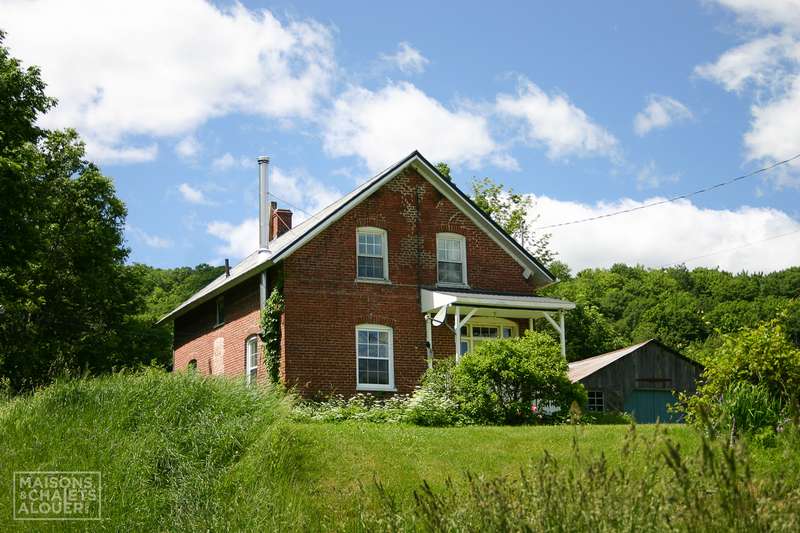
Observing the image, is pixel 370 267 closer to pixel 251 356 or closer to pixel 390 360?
pixel 390 360

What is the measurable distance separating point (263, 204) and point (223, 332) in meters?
4.34

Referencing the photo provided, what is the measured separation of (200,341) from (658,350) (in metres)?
17.1

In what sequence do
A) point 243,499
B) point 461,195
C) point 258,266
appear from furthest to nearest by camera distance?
point 461,195
point 258,266
point 243,499

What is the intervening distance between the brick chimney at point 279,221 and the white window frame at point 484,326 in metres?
9.17

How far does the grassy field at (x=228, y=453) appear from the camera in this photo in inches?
417

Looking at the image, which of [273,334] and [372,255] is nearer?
[273,334]

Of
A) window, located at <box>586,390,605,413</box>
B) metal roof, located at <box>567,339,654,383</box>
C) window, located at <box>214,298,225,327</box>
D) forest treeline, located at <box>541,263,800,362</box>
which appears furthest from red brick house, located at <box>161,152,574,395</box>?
forest treeline, located at <box>541,263,800,362</box>

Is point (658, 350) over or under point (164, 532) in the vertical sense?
over

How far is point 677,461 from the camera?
3863mm

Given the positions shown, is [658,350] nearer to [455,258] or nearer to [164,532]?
[455,258]

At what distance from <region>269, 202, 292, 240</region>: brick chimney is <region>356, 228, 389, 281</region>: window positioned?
303 inches

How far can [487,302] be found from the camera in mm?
23484

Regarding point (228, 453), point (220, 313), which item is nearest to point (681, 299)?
point (220, 313)


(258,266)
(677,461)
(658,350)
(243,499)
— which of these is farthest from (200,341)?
(677,461)
